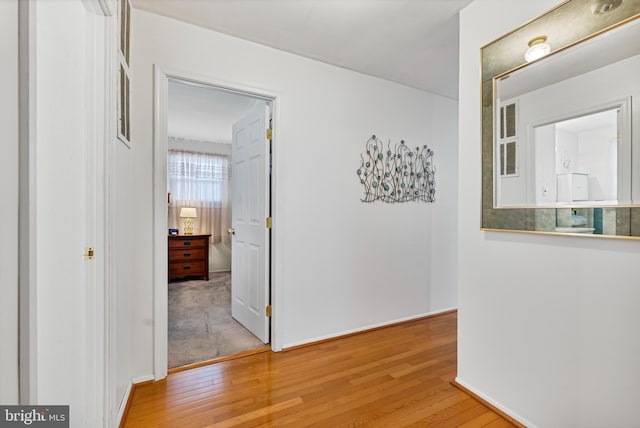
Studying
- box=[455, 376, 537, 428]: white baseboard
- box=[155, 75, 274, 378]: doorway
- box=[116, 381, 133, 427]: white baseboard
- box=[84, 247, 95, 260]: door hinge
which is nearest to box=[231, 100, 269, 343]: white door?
box=[155, 75, 274, 378]: doorway

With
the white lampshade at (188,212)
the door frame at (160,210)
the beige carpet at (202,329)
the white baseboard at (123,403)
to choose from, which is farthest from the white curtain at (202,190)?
the white baseboard at (123,403)

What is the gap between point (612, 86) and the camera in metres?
1.31

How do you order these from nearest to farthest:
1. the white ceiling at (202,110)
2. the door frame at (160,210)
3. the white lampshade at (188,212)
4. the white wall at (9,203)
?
1. the white wall at (9,203)
2. the door frame at (160,210)
3. the white ceiling at (202,110)
4. the white lampshade at (188,212)

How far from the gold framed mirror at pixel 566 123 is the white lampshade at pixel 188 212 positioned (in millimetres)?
4875

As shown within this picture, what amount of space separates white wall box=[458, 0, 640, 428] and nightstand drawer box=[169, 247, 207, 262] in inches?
173

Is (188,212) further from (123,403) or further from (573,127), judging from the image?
(573,127)

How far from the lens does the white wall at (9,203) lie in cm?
66

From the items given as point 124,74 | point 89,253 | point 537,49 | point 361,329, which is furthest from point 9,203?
point 361,329

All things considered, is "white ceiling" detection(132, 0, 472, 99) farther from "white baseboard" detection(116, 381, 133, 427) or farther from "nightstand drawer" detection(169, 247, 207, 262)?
"nightstand drawer" detection(169, 247, 207, 262)

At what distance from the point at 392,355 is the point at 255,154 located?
2088 millimetres

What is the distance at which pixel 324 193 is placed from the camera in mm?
2674

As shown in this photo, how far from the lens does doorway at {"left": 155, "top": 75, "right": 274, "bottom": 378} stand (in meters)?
2.35

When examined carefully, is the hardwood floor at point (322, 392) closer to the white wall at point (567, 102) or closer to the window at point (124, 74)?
the white wall at point (567, 102)

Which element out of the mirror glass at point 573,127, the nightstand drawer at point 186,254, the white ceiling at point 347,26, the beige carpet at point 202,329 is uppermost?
the white ceiling at point 347,26
